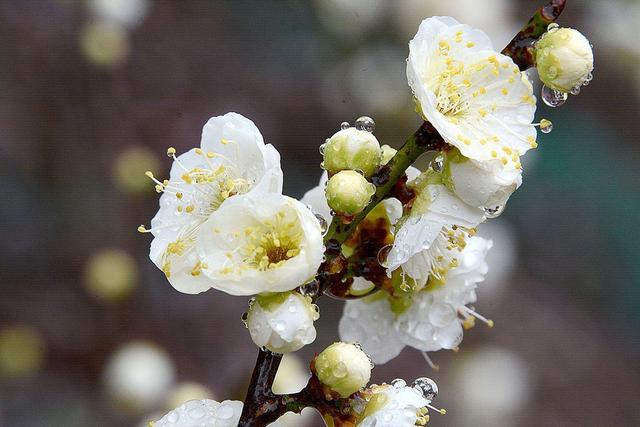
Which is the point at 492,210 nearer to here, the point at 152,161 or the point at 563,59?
the point at 563,59

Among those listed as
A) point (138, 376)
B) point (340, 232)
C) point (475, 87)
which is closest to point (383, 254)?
point (340, 232)

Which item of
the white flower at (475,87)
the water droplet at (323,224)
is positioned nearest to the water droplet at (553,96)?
the white flower at (475,87)

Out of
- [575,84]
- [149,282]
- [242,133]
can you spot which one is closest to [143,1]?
[149,282]

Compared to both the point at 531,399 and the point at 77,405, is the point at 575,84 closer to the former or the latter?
the point at 77,405

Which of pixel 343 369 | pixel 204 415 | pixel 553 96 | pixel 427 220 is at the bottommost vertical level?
pixel 204 415

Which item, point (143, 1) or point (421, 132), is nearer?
point (421, 132)

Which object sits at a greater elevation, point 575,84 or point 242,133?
point 575,84
